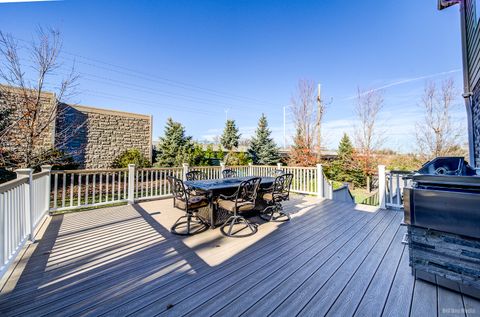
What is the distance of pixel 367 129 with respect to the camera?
1279cm

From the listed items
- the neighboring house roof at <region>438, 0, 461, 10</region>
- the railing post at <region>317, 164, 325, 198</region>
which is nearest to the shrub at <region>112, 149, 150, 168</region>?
the railing post at <region>317, 164, 325, 198</region>

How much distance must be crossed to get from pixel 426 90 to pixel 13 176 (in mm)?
15800

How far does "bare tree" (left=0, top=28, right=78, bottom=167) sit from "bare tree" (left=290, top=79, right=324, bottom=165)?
1126 centimetres

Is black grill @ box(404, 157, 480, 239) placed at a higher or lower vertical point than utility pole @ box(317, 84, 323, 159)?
lower

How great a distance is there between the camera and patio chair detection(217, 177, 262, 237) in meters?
3.24

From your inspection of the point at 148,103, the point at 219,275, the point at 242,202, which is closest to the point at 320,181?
the point at 242,202

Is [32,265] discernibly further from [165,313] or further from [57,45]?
[57,45]

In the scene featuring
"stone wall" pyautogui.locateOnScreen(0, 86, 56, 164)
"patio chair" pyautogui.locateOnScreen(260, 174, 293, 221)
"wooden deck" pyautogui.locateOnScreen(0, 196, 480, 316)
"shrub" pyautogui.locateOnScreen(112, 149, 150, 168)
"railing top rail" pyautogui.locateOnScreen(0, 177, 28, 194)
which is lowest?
"wooden deck" pyautogui.locateOnScreen(0, 196, 480, 316)

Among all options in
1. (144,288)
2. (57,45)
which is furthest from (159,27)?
(144,288)

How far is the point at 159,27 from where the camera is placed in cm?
777

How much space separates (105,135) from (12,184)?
7595 millimetres

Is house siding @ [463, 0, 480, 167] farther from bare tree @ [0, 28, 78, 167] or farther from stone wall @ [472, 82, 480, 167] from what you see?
bare tree @ [0, 28, 78, 167]

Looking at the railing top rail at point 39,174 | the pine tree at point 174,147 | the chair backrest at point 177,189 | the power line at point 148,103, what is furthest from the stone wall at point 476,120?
the power line at point 148,103

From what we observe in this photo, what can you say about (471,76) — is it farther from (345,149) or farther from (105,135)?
(105,135)
